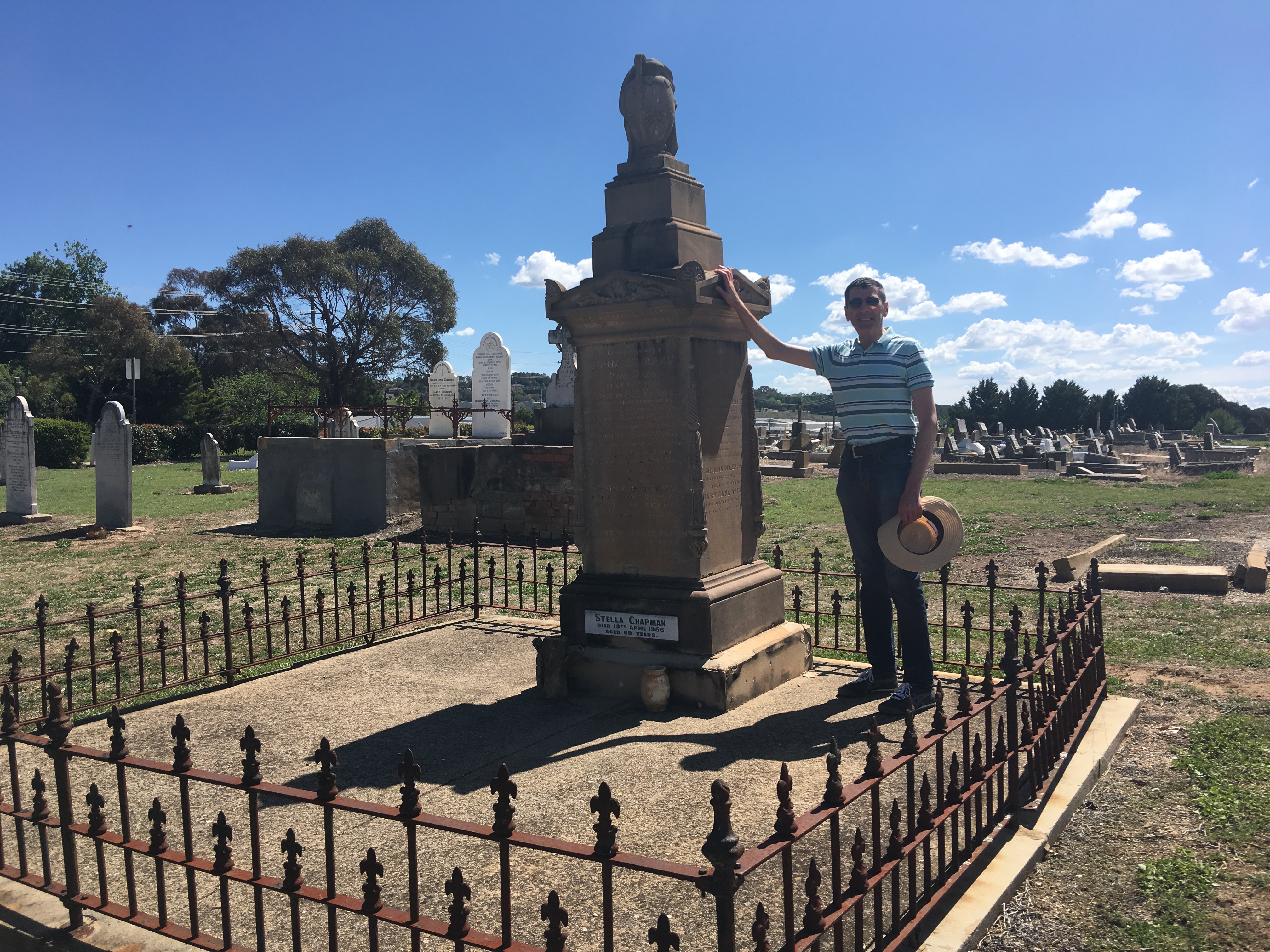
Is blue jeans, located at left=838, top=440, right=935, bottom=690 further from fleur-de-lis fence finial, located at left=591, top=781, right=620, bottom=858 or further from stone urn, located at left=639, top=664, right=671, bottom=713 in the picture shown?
fleur-de-lis fence finial, located at left=591, top=781, right=620, bottom=858

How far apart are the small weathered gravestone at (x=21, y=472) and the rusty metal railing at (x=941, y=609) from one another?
1371 centimetres

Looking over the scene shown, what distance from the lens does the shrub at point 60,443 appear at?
3023cm

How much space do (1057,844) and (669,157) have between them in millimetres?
4107

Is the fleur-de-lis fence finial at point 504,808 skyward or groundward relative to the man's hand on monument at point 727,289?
groundward

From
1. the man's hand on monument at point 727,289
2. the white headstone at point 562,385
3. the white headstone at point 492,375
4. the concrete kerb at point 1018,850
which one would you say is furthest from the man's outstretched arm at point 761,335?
the white headstone at point 492,375

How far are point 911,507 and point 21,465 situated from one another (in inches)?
653

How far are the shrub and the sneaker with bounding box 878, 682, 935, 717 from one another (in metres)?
33.4

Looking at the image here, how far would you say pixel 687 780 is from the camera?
366cm

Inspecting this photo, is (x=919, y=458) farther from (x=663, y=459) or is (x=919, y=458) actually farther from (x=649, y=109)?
(x=649, y=109)

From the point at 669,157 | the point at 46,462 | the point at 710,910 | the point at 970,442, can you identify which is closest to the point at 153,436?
the point at 46,462

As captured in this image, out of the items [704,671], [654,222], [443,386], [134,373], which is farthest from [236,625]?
[134,373]

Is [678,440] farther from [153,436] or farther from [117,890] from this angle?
[153,436]

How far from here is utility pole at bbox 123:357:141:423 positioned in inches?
1385

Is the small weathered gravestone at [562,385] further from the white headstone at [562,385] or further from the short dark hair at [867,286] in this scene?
the short dark hair at [867,286]
